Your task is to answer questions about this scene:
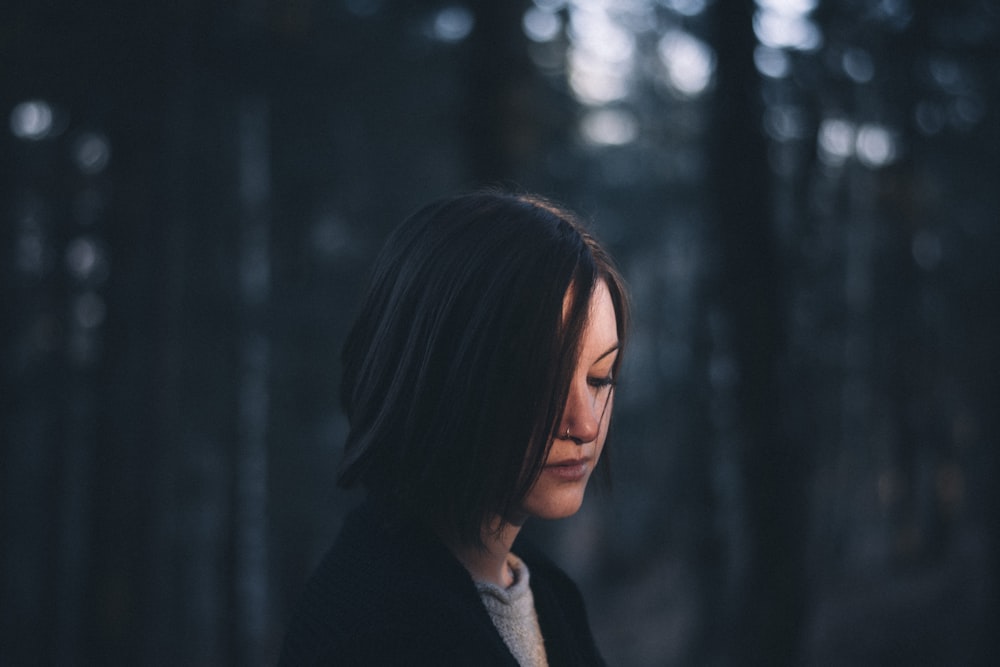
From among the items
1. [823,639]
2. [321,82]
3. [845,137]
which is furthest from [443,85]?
[823,639]

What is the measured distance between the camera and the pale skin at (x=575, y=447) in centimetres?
122

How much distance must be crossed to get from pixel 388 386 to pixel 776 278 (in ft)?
12.3

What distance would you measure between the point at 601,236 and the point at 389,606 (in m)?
9.78

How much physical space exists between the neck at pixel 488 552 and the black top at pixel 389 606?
0.41ft

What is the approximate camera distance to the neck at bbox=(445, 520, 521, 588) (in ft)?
4.24

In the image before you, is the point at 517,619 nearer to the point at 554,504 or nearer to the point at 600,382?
the point at 554,504

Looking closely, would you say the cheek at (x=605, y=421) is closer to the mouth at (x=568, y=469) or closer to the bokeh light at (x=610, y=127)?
the mouth at (x=568, y=469)

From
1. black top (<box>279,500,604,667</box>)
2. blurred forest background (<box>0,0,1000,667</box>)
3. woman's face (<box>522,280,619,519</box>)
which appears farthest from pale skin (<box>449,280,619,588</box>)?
blurred forest background (<box>0,0,1000,667</box>)

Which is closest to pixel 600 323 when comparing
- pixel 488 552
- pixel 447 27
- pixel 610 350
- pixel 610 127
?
pixel 610 350

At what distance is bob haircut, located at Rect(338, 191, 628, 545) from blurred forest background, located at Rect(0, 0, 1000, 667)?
3.45 ft

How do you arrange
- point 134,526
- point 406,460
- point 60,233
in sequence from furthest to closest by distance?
point 60,233 < point 134,526 < point 406,460

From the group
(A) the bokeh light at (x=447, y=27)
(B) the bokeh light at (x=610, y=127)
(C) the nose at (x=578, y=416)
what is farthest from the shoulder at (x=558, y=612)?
(B) the bokeh light at (x=610, y=127)

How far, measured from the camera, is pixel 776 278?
14.3ft

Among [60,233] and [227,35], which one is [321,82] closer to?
[227,35]
